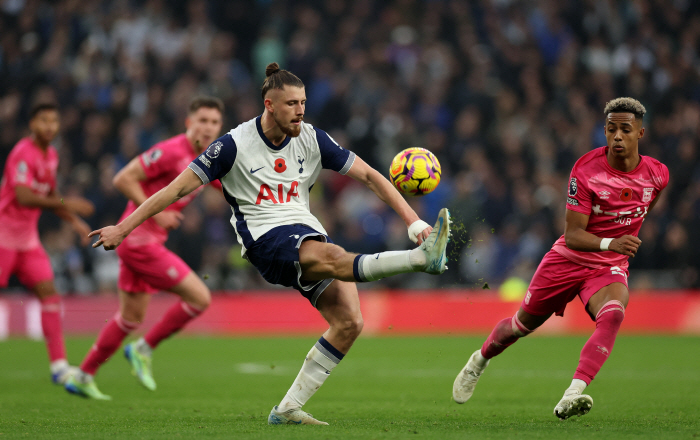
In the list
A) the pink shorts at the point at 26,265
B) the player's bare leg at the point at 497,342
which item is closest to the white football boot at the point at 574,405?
the player's bare leg at the point at 497,342

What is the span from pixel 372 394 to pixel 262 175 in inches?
125

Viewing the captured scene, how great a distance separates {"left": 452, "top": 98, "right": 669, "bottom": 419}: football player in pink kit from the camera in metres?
5.97

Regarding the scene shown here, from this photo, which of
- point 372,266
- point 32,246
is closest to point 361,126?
point 32,246

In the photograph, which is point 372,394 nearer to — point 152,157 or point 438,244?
point 152,157

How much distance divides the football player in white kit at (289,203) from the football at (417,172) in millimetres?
204

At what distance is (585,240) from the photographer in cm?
610

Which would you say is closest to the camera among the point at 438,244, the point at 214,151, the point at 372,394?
the point at 438,244

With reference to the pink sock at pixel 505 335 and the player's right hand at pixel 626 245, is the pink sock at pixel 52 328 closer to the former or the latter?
the pink sock at pixel 505 335

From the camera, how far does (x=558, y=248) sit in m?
6.57

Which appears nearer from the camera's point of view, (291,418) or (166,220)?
(291,418)

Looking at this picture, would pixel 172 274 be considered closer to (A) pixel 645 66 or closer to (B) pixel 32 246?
(B) pixel 32 246

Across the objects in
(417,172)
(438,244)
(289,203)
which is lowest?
(438,244)

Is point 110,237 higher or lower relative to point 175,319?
higher

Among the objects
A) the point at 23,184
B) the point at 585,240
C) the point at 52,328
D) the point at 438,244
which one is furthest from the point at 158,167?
the point at 585,240
